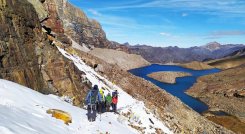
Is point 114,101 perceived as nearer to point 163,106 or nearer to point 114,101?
point 114,101

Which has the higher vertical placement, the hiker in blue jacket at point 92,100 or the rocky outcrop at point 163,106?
the hiker in blue jacket at point 92,100

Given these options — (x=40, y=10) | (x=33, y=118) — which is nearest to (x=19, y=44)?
(x=33, y=118)

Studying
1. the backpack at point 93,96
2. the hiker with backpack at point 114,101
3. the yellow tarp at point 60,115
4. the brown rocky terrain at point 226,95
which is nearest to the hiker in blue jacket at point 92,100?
the backpack at point 93,96

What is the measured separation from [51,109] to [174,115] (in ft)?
93.7

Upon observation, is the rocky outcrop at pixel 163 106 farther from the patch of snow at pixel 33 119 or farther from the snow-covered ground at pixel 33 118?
the patch of snow at pixel 33 119

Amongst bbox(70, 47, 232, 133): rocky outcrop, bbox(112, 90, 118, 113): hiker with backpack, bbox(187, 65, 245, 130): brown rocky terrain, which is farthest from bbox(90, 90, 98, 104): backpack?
bbox(187, 65, 245, 130): brown rocky terrain

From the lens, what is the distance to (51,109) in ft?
64.8

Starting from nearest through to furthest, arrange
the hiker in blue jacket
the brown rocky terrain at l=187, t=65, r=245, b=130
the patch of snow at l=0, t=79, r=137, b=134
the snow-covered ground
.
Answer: the patch of snow at l=0, t=79, r=137, b=134 < the snow-covered ground < the hiker in blue jacket < the brown rocky terrain at l=187, t=65, r=245, b=130

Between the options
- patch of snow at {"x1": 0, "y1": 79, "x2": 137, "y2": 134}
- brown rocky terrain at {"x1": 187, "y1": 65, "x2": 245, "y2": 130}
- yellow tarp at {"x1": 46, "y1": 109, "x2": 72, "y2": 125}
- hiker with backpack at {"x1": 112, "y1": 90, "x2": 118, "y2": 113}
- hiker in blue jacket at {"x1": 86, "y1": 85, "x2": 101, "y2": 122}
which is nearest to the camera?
patch of snow at {"x1": 0, "y1": 79, "x2": 137, "y2": 134}

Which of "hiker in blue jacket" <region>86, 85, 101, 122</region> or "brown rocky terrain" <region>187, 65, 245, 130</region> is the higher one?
"hiker in blue jacket" <region>86, 85, 101, 122</region>

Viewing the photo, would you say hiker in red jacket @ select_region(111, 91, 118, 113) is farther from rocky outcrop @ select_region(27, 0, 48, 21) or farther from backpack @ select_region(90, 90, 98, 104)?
rocky outcrop @ select_region(27, 0, 48, 21)

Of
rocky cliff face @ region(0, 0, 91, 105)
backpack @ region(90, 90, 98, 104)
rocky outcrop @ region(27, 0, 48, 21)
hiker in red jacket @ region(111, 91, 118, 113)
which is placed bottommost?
hiker in red jacket @ region(111, 91, 118, 113)

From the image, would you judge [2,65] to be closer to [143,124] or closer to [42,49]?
[42,49]

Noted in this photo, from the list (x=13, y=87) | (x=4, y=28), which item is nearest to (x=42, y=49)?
(x=4, y=28)
